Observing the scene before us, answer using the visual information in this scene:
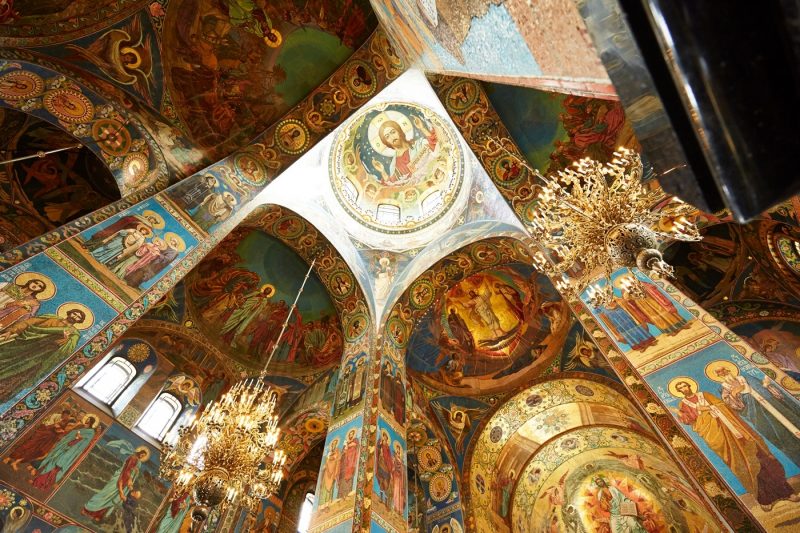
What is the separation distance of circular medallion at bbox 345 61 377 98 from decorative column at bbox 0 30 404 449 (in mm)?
21

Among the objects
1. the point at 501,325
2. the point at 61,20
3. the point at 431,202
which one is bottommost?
the point at 61,20

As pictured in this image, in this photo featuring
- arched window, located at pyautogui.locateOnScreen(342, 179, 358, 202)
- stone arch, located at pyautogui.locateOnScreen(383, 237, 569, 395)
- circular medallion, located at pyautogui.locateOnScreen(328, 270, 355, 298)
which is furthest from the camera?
arched window, located at pyautogui.locateOnScreen(342, 179, 358, 202)

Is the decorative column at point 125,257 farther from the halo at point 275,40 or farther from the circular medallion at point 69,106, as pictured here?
the circular medallion at point 69,106

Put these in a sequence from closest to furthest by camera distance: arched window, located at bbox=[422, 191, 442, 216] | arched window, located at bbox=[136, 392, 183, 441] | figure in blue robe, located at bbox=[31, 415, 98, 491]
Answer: figure in blue robe, located at bbox=[31, 415, 98, 491] → arched window, located at bbox=[136, 392, 183, 441] → arched window, located at bbox=[422, 191, 442, 216]

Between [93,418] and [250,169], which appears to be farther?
[93,418]

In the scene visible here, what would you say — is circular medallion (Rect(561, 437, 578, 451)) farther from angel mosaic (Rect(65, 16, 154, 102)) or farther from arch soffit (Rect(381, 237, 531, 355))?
angel mosaic (Rect(65, 16, 154, 102))

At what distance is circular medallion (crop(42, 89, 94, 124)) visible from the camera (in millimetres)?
6551

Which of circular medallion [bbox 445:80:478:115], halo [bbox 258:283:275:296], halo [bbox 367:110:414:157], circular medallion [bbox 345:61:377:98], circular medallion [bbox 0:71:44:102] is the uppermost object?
halo [bbox 367:110:414:157]

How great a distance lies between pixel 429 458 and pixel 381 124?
29.7 ft

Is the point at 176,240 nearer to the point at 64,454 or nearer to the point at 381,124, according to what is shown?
the point at 64,454

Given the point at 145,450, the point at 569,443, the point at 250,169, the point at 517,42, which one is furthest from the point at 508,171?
the point at 145,450

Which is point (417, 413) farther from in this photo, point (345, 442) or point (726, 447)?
point (726, 447)

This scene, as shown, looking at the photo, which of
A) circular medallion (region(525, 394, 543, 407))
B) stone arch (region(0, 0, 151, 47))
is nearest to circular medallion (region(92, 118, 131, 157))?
stone arch (region(0, 0, 151, 47))

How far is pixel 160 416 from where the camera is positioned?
9.71m
